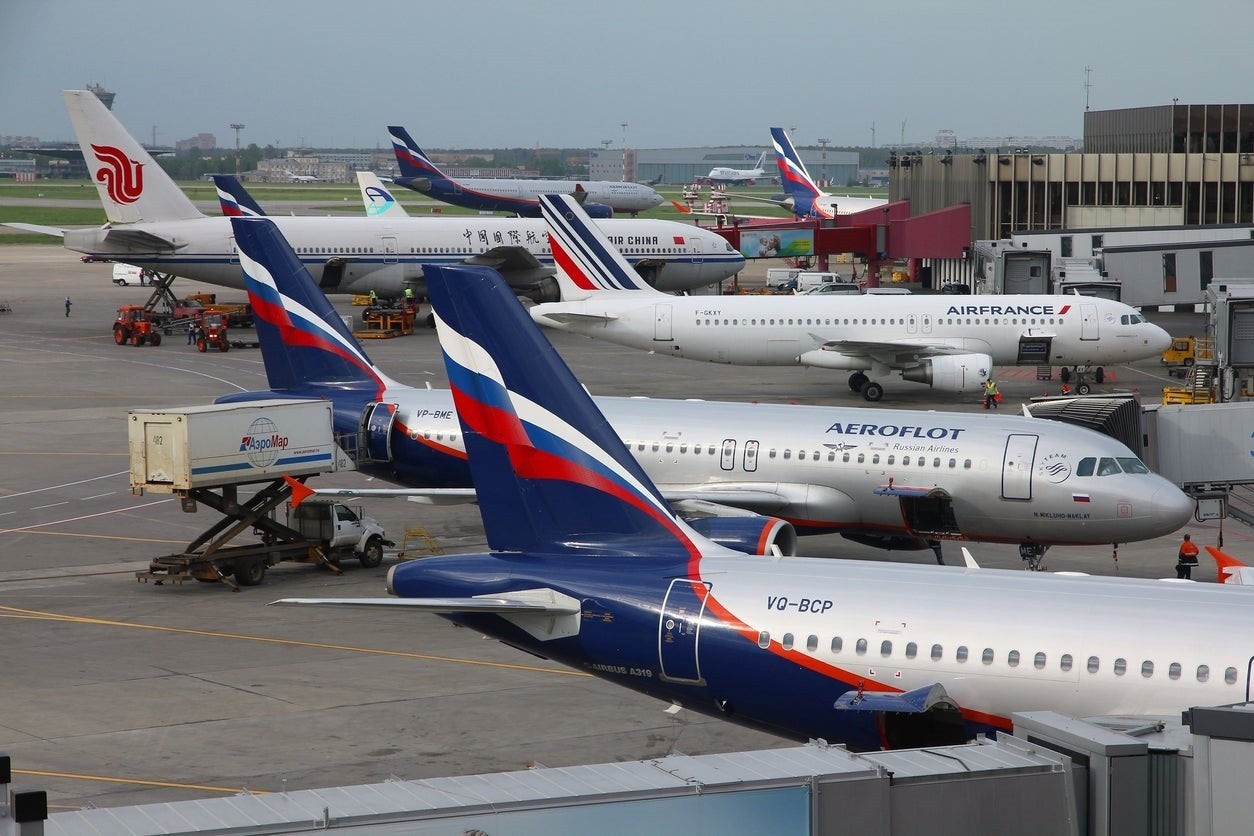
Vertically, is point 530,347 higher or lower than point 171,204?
lower

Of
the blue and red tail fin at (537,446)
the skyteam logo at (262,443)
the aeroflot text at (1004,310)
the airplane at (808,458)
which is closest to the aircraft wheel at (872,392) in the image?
the aeroflot text at (1004,310)

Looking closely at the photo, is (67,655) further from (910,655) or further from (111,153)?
(111,153)

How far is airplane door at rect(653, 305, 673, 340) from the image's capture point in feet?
183

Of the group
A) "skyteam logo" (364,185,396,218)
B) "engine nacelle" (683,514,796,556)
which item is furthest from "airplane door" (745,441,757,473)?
"skyteam logo" (364,185,396,218)

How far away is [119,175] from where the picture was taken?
237 feet

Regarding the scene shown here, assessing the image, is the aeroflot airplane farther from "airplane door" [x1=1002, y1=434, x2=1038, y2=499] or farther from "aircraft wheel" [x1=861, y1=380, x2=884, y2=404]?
"aircraft wheel" [x1=861, y1=380, x2=884, y2=404]

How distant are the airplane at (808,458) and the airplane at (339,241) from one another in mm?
35953

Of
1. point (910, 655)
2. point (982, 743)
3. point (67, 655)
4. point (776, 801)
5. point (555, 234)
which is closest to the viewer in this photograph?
point (776, 801)

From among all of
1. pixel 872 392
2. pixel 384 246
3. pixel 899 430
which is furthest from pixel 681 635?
pixel 384 246

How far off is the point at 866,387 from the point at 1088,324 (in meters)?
8.61

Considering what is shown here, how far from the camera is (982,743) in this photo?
501 inches

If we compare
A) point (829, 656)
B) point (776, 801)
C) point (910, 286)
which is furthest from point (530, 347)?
point (910, 286)

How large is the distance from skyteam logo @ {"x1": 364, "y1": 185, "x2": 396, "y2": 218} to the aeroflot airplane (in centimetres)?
8952

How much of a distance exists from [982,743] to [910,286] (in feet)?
306
